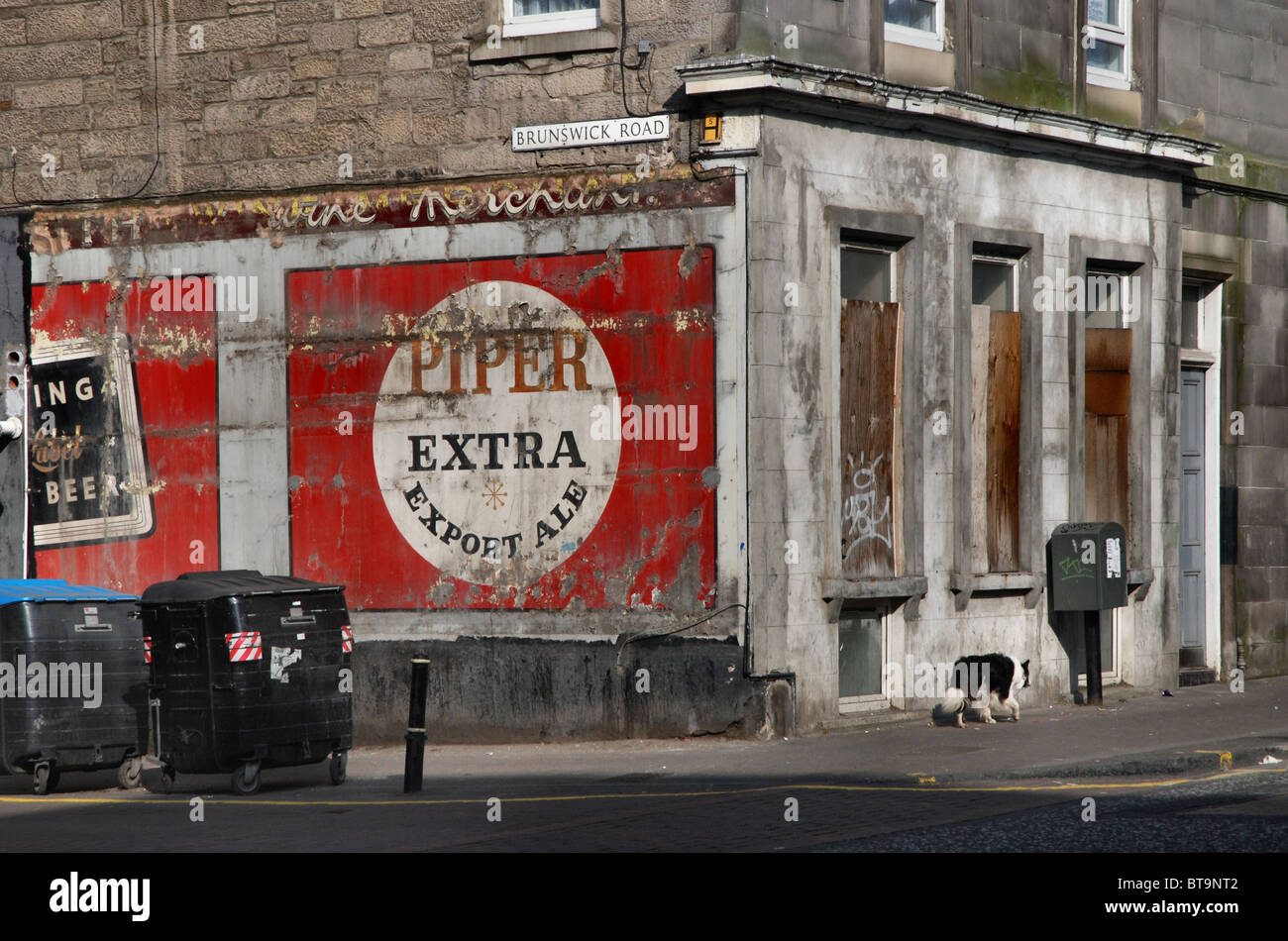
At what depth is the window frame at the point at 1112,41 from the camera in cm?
1775

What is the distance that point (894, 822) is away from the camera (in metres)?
10.3

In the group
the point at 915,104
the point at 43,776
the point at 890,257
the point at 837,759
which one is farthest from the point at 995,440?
the point at 43,776

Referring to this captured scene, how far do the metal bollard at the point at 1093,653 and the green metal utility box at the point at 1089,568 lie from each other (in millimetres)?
152

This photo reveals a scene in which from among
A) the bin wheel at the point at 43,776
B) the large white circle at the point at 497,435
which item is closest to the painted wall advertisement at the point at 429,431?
the large white circle at the point at 497,435

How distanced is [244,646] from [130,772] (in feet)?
5.50

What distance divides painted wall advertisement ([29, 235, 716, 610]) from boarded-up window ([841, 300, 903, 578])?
4.65 feet

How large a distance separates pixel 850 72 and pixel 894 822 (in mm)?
6938

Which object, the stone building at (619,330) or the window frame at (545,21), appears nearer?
the stone building at (619,330)

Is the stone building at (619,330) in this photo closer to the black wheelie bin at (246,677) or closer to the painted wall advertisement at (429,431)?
the painted wall advertisement at (429,431)

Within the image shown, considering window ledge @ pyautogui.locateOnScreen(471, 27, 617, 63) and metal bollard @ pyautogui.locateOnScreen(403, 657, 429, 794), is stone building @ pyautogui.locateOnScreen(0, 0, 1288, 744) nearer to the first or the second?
window ledge @ pyautogui.locateOnScreen(471, 27, 617, 63)

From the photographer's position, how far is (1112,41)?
1798cm

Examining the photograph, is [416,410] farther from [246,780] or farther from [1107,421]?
[1107,421]
